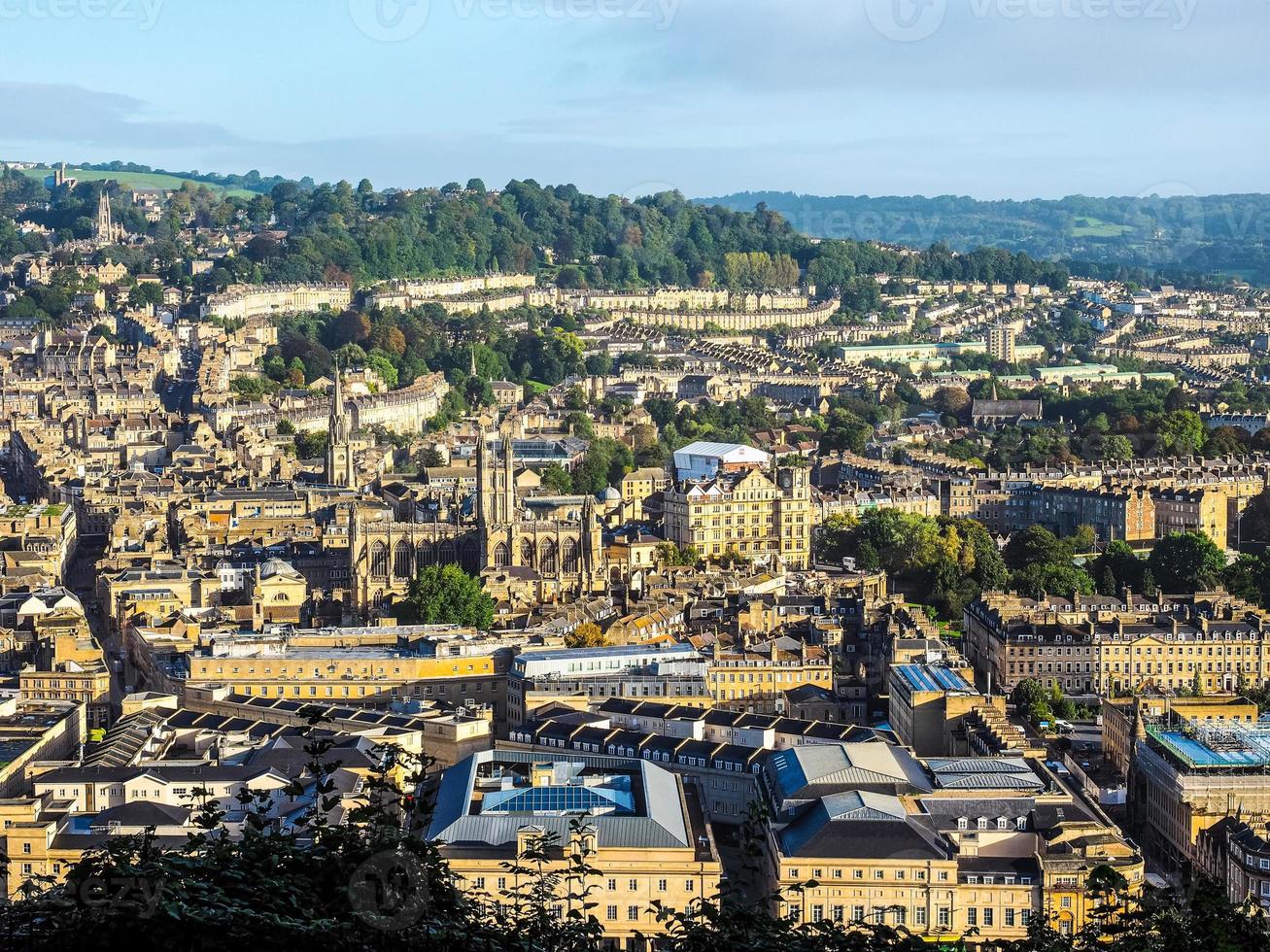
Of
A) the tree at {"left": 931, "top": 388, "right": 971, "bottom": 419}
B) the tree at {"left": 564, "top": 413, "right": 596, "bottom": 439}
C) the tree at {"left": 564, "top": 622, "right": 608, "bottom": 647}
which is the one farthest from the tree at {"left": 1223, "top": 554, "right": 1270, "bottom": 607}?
the tree at {"left": 931, "top": 388, "right": 971, "bottom": 419}

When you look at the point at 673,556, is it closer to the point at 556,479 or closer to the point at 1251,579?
the point at 556,479

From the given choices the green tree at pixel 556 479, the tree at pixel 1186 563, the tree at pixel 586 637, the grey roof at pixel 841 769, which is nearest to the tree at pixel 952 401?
the green tree at pixel 556 479

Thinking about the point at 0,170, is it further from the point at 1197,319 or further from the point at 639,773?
the point at 639,773

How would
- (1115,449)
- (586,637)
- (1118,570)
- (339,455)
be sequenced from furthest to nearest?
1. (1115,449)
2. (339,455)
3. (1118,570)
4. (586,637)

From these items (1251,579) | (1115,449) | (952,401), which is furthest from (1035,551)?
(952,401)

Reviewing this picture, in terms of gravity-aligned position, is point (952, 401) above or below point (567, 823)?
below

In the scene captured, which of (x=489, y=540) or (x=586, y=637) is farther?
(x=489, y=540)
